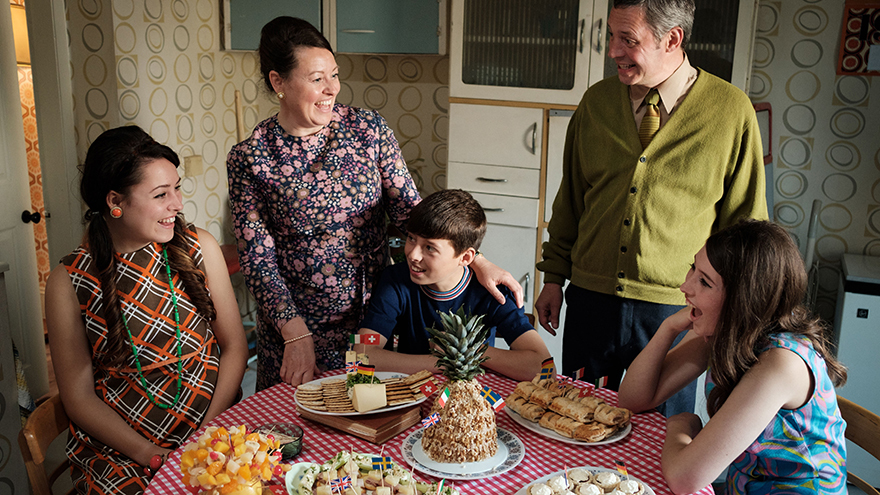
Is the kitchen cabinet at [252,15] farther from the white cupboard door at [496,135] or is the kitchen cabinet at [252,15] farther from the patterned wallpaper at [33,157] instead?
the patterned wallpaper at [33,157]

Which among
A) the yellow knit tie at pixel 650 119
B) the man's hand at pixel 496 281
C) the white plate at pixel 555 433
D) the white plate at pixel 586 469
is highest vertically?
the yellow knit tie at pixel 650 119

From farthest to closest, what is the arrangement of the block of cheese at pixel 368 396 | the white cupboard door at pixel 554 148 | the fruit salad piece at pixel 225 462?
1. the white cupboard door at pixel 554 148
2. the block of cheese at pixel 368 396
3. the fruit salad piece at pixel 225 462

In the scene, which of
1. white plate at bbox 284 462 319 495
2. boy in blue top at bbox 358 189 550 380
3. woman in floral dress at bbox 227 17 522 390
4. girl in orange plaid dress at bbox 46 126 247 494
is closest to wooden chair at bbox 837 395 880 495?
boy in blue top at bbox 358 189 550 380

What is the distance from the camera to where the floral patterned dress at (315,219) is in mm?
1849

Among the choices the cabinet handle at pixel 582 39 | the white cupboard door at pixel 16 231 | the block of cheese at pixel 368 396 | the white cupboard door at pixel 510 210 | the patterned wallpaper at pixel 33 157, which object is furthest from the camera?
the patterned wallpaper at pixel 33 157

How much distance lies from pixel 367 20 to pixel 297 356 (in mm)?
2280

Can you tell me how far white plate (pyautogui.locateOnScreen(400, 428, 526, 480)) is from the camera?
4.09ft

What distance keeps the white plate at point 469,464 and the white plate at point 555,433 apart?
6 cm

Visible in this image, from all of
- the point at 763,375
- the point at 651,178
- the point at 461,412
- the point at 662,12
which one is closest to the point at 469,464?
the point at 461,412

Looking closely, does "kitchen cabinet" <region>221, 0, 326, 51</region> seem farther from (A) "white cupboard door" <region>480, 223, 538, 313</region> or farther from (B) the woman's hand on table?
(B) the woman's hand on table

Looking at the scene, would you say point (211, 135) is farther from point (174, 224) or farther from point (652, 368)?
point (652, 368)

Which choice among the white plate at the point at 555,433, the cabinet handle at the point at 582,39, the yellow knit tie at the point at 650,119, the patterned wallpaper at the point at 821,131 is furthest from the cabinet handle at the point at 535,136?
the white plate at the point at 555,433

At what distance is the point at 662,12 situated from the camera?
173 centimetres

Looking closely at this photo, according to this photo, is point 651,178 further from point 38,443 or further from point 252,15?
point 252,15
